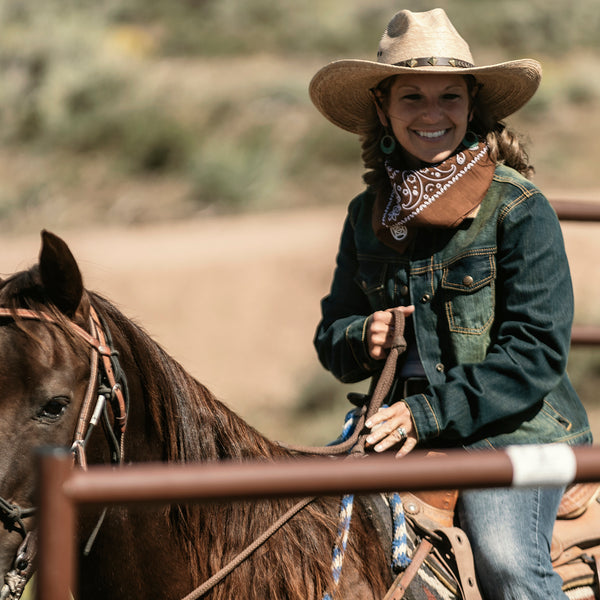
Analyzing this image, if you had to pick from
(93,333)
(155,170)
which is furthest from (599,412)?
(155,170)

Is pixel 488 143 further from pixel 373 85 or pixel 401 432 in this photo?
pixel 401 432

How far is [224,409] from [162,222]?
12880 mm

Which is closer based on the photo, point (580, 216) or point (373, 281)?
point (373, 281)

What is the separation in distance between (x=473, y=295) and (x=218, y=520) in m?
→ 0.94

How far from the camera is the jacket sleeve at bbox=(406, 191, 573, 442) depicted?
2.58 metres

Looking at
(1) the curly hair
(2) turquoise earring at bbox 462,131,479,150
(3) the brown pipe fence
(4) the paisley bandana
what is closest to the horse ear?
(3) the brown pipe fence

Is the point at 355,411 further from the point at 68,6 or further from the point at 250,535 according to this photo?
the point at 68,6

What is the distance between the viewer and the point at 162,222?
50.0 feet

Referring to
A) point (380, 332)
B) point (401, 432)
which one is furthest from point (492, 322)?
point (401, 432)

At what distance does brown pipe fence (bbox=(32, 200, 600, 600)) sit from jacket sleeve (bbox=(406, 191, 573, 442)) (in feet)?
2.92

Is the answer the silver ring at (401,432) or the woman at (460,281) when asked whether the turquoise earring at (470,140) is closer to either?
the woman at (460,281)

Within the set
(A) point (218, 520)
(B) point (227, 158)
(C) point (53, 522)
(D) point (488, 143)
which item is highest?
(B) point (227, 158)

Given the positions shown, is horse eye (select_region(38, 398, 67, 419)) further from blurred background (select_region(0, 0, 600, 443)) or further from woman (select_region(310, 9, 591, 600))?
blurred background (select_region(0, 0, 600, 443))

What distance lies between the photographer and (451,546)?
253 centimetres
